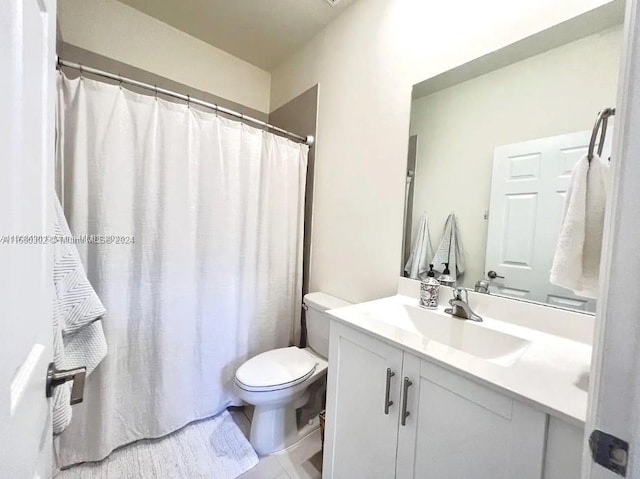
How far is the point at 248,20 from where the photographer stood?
1750 mm

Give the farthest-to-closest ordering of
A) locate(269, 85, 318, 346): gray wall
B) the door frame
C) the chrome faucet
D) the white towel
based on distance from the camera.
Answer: locate(269, 85, 318, 346): gray wall
the chrome faucet
the white towel
the door frame

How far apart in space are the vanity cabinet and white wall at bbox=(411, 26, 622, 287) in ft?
1.89

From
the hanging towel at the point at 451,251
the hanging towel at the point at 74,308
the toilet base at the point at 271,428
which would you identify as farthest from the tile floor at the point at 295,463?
the hanging towel at the point at 451,251

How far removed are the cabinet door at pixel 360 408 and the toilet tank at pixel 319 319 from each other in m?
0.53

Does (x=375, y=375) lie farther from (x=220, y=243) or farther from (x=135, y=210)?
(x=135, y=210)

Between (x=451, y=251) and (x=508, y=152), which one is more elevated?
(x=508, y=152)

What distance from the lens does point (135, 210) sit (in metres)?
1.34

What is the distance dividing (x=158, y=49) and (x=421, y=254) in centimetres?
220

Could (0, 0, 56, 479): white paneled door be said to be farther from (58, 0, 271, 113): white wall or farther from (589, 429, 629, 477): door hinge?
(58, 0, 271, 113): white wall

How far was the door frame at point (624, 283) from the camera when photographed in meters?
0.34

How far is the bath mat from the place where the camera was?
1.25 m

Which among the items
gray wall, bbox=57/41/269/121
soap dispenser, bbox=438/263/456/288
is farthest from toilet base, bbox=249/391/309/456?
gray wall, bbox=57/41/269/121

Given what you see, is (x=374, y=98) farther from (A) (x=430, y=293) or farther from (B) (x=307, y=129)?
(A) (x=430, y=293)

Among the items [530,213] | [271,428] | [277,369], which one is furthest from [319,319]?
[530,213]
